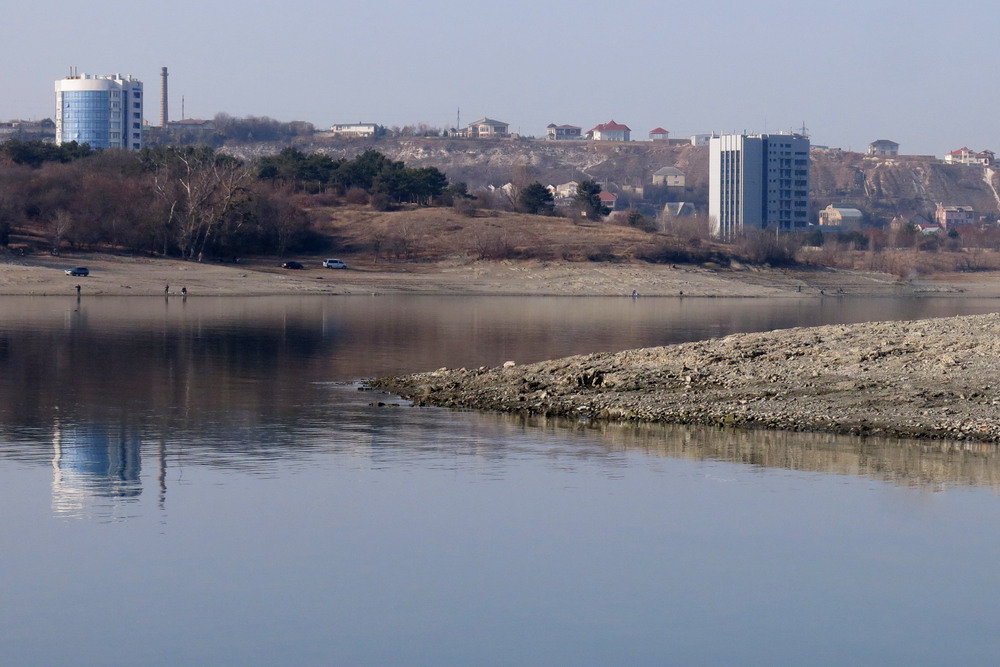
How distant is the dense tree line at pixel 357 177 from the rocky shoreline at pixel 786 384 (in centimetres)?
9604

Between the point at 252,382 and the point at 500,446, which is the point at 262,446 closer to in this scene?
the point at 500,446

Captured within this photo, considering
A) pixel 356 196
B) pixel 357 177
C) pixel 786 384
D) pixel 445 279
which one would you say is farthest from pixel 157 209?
pixel 786 384

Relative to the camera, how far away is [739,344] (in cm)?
2944

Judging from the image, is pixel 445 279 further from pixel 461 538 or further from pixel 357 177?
pixel 461 538

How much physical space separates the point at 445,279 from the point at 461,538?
7987cm

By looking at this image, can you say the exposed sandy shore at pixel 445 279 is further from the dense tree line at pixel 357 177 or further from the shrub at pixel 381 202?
the dense tree line at pixel 357 177

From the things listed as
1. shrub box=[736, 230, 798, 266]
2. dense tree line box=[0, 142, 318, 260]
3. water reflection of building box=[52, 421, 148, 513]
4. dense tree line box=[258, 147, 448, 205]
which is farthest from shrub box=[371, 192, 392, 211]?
water reflection of building box=[52, 421, 148, 513]

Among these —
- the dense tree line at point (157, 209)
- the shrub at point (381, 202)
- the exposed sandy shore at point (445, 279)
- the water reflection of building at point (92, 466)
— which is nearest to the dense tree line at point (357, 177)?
the shrub at point (381, 202)

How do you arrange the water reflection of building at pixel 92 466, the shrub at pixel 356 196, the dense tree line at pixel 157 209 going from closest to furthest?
the water reflection of building at pixel 92 466 < the dense tree line at pixel 157 209 < the shrub at pixel 356 196

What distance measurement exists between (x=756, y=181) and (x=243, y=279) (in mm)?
127891

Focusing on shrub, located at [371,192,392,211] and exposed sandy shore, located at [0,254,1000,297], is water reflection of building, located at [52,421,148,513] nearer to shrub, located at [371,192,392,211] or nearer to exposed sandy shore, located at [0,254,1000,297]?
exposed sandy shore, located at [0,254,1000,297]

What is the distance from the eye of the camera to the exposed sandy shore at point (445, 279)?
263 ft

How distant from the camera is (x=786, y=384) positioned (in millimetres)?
25391

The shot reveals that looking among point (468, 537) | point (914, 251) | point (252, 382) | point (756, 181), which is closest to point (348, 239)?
point (914, 251)
